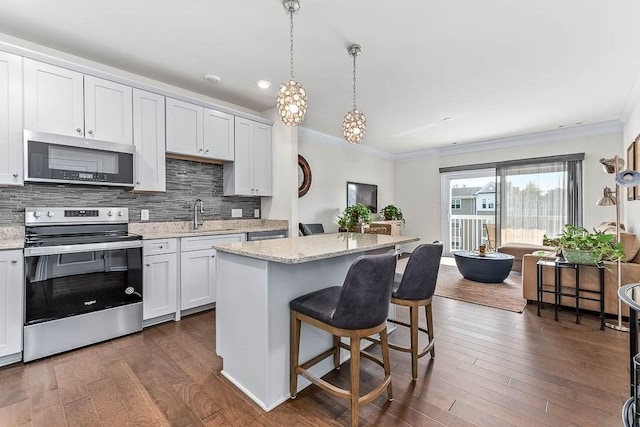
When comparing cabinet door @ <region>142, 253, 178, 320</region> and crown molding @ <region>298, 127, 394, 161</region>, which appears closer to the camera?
cabinet door @ <region>142, 253, 178, 320</region>

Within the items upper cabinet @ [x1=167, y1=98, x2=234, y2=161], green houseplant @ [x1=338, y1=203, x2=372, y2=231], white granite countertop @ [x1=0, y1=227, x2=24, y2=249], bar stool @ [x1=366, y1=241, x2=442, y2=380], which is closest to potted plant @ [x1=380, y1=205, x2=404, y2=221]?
green houseplant @ [x1=338, y1=203, x2=372, y2=231]

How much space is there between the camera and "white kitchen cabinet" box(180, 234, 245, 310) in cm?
302

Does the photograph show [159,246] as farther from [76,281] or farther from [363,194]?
[363,194]

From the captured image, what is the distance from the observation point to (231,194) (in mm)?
3850

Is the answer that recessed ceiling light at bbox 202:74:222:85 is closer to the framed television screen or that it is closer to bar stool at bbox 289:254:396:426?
bar stool at bbox 289:254:396:426

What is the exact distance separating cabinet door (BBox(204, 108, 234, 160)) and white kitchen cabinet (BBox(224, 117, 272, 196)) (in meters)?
0.10

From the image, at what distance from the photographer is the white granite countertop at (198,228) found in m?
3.08

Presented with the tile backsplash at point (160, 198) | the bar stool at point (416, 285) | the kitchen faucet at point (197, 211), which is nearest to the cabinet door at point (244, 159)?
the tile backsplash at point (160, 198)

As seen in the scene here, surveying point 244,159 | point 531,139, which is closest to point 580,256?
point 531,139

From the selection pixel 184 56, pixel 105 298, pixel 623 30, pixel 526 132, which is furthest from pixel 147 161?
pixel 526 132

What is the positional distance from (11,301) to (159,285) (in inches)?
39.6

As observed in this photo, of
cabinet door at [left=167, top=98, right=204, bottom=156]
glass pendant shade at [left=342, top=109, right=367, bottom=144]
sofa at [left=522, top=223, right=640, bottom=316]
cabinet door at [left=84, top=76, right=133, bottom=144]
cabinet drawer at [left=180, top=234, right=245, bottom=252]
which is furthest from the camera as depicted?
cabinet door at [left=167, top=98, right=204, bottom=156]

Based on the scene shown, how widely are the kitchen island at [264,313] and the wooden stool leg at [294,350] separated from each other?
0.13 ft

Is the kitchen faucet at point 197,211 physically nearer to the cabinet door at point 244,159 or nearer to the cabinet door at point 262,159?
the cabinet door at point 244,159
